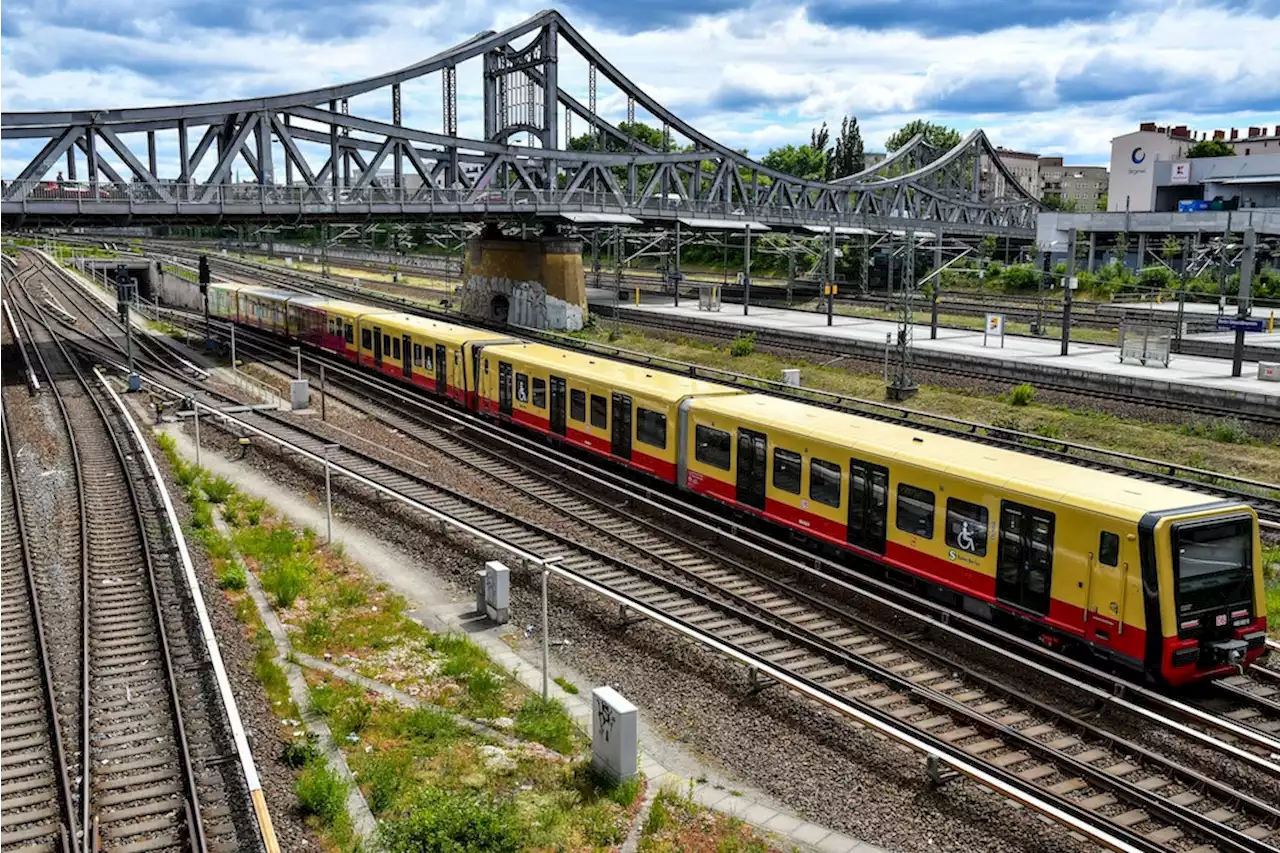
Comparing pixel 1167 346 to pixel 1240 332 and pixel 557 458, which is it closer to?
pixel 1240 332

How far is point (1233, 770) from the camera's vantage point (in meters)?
12.1

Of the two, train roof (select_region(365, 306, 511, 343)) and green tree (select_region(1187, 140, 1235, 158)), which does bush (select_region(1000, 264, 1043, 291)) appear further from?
train roof (select_region(365, 306, 511, 343))

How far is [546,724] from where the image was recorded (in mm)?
13023

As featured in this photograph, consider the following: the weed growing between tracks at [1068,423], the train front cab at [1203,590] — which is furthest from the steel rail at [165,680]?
the weed growing between tracks at [1068,423]

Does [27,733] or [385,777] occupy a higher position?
[385,777]

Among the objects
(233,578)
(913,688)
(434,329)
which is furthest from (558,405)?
(913,688)

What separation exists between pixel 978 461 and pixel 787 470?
376 centimetres

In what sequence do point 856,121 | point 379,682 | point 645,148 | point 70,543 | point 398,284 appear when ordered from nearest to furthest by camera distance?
point 379,682 < point 70,543 < point 645,148 < point 398,284 < point 856,121

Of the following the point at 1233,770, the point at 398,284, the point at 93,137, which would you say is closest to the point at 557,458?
the point at 1233,770

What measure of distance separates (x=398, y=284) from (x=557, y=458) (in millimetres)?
60599

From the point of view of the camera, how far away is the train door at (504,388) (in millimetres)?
29406

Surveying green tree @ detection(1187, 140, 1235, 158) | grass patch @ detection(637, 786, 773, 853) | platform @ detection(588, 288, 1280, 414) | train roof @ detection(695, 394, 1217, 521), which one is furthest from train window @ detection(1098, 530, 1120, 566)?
green tree @ detection(1187, 140, 1235, 158)

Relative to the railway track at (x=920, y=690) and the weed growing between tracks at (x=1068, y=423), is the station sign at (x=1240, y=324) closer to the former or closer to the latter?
the weed growing between tracks at (x=1068, y=423)

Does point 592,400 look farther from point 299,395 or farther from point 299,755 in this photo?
point 299,755
